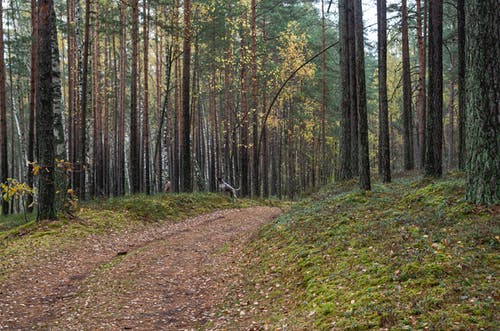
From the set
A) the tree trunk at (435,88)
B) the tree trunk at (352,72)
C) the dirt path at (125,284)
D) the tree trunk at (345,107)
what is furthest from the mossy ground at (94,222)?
the tree trunk at (435,88)

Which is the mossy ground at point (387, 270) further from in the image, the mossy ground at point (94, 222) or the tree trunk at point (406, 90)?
the tree trunk at point (406, 90)

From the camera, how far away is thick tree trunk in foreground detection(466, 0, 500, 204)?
6743 millimetres

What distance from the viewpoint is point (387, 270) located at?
5.48 metres

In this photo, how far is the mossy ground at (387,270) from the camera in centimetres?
427

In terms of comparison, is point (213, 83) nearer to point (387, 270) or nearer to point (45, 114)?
point (45, 114)

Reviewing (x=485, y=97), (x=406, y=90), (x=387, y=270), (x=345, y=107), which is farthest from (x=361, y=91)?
(x=406, y=90)

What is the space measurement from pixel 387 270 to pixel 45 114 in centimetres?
1038

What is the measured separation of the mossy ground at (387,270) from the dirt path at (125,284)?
0.83 m

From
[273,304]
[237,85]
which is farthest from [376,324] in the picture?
[237,85]

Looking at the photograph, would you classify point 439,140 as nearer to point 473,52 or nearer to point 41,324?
point 473,52

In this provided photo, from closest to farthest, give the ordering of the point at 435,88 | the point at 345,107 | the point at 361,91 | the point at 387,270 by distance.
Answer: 1. the point at 387,270
2. the point at 361,91
3. the point at 435,88
4. the point at 345,107

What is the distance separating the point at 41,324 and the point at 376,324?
481 centimetres

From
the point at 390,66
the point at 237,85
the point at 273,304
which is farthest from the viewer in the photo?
the point at 390,66

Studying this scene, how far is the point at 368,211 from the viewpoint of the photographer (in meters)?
9.45
